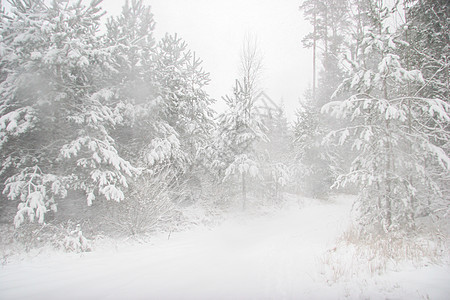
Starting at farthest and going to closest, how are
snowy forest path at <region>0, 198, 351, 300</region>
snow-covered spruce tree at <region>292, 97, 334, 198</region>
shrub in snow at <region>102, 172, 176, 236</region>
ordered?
snow-covered spruce tree at <region>292, 97, 334, 198</region> → shrub in snow at <region>102, 172, 176, 236</region> → snowy forest path at <region>0, 198, 351, 300</region>

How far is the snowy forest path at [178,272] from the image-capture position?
12.1ft

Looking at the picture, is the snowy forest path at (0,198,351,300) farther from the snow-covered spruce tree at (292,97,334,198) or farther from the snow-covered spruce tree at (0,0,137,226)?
the snow-covered spruce tree at (292,97,334,198)

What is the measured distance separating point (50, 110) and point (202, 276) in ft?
21.6

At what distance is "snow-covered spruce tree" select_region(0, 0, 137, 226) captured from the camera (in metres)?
6.09

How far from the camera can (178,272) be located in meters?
4.67

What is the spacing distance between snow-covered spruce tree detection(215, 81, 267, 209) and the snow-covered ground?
4866 millimetres

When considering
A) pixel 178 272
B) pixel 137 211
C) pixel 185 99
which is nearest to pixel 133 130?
pixel 185 99

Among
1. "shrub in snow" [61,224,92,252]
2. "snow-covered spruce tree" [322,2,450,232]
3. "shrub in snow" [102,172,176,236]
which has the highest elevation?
"snow-covered spruce tree" [322,2,450,232]

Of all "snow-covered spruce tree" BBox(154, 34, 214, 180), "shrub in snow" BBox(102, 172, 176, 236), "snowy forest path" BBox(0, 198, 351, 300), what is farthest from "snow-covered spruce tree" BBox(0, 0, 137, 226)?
"snow-covered spruce tree" BBox(154, 34, 214, 180)

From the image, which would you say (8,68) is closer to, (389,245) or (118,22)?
(118,22)

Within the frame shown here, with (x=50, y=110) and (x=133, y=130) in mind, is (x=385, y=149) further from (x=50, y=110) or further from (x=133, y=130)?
(x=50, y=110)

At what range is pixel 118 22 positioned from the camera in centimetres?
954

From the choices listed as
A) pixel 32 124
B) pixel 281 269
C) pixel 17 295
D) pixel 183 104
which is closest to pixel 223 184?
pixel 183 104

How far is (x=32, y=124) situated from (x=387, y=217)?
10509 mm
